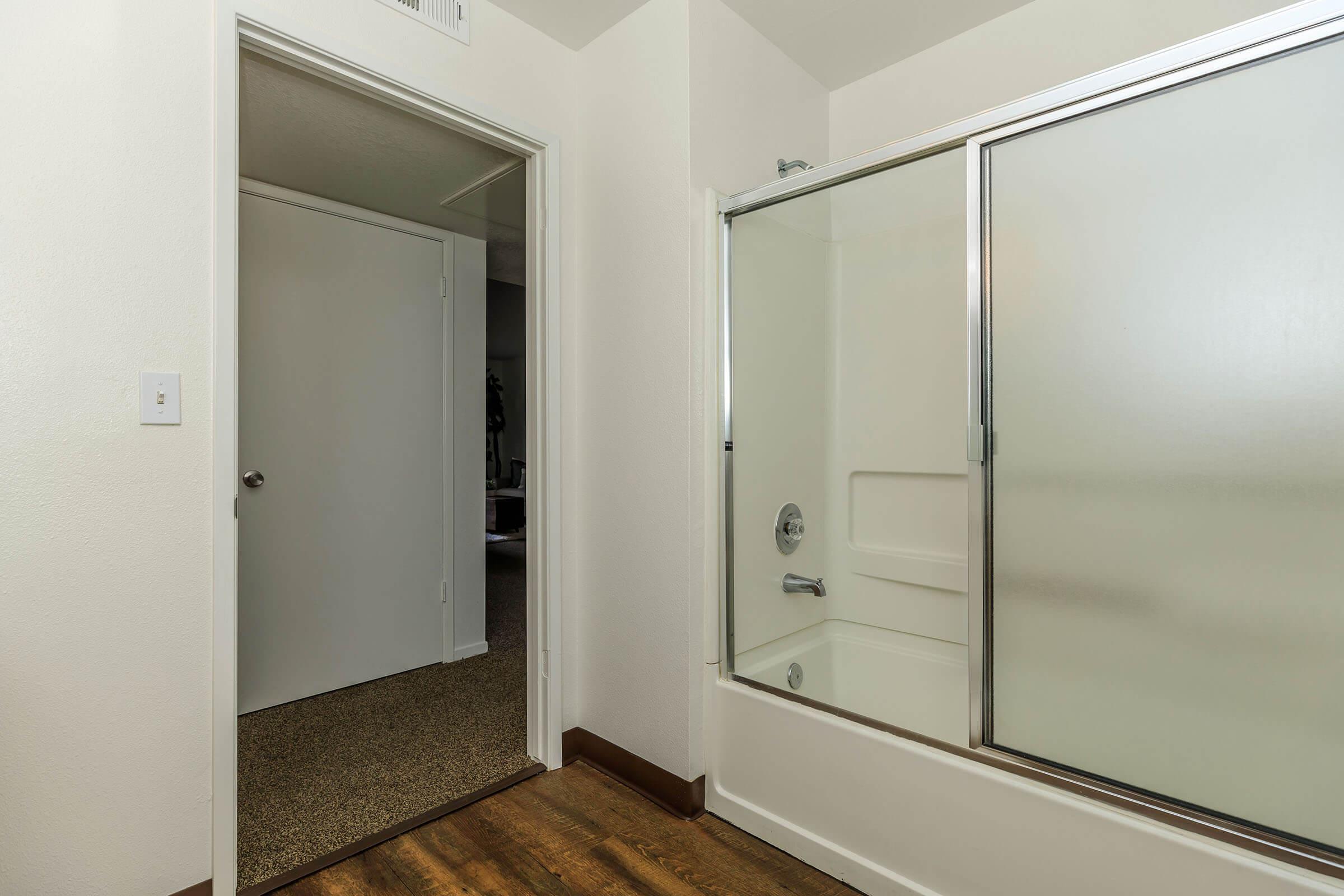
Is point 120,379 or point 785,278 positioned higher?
point 785,278

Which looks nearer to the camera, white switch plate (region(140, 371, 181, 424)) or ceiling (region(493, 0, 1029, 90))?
white switch plate (region(140, 371, 181, 424))

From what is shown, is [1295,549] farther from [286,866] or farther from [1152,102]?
[286,866]

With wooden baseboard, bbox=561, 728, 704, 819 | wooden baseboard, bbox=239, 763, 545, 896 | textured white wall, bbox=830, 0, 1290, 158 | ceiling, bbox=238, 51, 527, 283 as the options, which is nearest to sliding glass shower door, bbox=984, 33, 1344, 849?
textured white wall, bbox=830, 0, 1290, 158

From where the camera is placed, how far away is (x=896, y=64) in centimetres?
242

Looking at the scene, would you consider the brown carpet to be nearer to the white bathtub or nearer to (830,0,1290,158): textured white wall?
the white bathtub

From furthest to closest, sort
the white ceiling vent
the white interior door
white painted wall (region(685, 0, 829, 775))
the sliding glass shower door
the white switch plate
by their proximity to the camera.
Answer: the white interior door < white painted wall (region(685, 0, 829, 775)) < the white ceiling vent < the white switch plate < the sliding glass shower door

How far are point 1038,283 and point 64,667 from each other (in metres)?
2.18

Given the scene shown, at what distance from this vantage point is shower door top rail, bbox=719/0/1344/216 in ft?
3.81

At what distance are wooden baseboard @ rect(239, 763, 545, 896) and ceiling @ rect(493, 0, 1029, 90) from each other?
239 centimetres

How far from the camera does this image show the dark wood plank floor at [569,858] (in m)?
1.65

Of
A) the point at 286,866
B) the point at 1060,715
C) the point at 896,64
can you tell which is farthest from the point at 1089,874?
the point at 896,64

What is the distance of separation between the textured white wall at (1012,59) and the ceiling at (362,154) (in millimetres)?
1316

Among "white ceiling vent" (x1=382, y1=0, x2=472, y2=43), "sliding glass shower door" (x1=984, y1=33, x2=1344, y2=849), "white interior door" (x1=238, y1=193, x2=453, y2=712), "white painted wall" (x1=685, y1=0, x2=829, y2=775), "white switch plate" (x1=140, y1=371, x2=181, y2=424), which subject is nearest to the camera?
"sliding glass shower door" (x1=984, y1=33, x2=1344, y2=849)

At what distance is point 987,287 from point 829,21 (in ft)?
3.97
